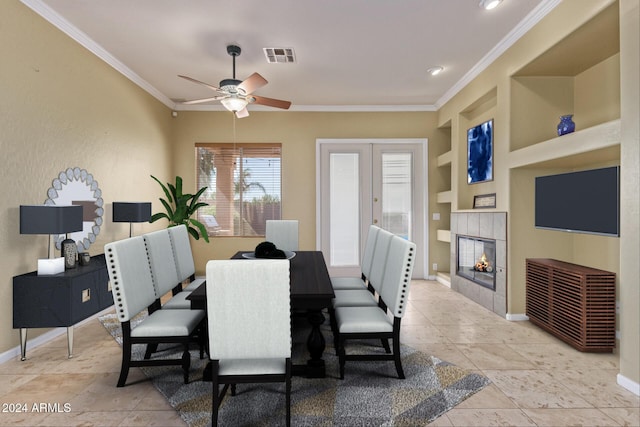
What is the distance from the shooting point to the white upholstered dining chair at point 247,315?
1.59 metres

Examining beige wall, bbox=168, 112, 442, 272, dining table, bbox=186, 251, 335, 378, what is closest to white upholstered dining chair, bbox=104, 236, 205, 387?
dining table, bbox=186, 251, 335, 378

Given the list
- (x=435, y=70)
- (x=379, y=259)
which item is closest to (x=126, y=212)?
(x=379, y=259)

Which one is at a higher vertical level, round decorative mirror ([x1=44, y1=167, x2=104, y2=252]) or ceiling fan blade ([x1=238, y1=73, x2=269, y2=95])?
ceiling fan blade ([x1=238, y1=73, x2=269, y2=95])

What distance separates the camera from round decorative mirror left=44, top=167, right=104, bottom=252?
306 cm

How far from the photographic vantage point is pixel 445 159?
5215 mm

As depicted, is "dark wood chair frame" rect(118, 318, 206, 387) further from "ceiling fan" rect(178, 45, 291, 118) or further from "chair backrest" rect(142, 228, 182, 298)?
"ceiling fan" rect(178, 45, 291, 118)

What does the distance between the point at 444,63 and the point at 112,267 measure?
13.4 feet

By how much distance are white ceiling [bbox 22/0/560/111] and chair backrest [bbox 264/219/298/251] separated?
199 cm

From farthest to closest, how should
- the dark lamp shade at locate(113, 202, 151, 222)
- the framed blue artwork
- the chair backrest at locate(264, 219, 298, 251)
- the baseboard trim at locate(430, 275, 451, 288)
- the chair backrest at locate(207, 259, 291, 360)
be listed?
1. the baseboard trim at locate(430, 275, 451, 288)
2. the chair backrest at locate(264, 219, 298, 251)
3. the framed blue artwork
4. the dark lamp shade at locate(113, 202, 151, 222)
5. the chair backrest at locate(207, 259, 291, 360)

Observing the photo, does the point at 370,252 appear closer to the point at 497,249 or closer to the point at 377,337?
the point at 377,337

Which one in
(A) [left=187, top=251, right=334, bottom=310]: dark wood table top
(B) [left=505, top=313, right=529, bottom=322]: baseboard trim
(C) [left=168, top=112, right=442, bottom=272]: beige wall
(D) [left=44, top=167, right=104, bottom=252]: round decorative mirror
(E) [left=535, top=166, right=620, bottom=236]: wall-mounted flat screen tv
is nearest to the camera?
(A) [left=187, top=251, right=334, bottom=310]: dark wood table top

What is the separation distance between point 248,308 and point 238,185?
4143mm

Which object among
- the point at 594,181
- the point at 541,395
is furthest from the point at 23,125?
the point at 594,181

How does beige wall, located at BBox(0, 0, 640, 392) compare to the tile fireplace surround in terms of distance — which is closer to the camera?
beige wall, located at BBox(0, 0, 640, 392)
